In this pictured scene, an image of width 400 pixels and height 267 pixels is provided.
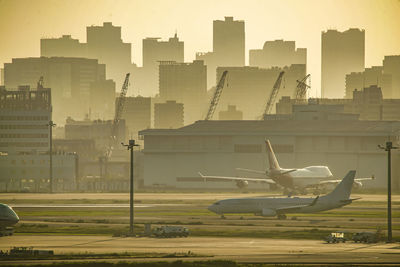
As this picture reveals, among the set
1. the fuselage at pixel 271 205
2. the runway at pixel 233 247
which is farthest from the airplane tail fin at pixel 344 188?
the runway at pixel 233 247

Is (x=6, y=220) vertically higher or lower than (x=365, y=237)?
higher

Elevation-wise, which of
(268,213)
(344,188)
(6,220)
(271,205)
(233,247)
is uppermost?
(344,188)

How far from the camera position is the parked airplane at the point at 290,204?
466ft

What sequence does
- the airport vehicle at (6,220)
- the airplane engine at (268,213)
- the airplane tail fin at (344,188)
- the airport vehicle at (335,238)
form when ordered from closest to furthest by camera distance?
the airport vehicle at (335,238) < the airport vehicle at (6,220) < the airplane tail fin at (344,188) < the airplane engine at (268,213)

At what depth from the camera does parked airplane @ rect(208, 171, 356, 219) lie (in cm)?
14210

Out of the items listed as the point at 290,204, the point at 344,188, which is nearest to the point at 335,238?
the point at 344,188

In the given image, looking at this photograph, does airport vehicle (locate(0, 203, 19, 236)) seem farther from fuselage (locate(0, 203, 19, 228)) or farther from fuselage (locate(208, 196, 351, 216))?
fuselage (locate(208, 196, 351, 216))

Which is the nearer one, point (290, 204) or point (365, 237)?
point (365, 237)

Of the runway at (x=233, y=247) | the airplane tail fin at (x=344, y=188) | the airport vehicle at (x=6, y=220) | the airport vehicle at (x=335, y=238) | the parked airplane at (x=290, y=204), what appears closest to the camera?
the runway at (x=233, y=247)

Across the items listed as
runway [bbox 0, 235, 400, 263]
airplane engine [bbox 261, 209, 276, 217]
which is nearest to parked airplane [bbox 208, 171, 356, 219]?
airplane engine [bbox 261, 209, 276, 217]

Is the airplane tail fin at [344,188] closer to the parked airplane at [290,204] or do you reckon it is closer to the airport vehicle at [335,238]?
the parked airplane at [290,204]

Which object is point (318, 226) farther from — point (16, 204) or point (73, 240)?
point (16, 204)

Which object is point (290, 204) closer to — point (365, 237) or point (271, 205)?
point (271, 205)

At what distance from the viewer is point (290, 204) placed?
143 meters
